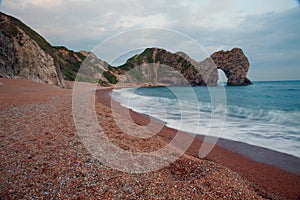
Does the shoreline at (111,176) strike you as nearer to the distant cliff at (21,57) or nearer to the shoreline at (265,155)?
the shoreline at (265,155)

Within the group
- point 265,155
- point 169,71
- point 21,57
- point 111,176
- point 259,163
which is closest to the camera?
point 111,176

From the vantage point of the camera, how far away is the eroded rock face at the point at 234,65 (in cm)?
8444

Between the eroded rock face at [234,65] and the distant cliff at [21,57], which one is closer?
the distant cliff at [21,57]

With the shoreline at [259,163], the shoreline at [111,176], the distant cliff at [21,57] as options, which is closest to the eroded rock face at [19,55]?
the distant cliff at [21,57]

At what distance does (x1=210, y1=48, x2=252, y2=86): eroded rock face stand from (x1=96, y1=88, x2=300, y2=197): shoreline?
89180 millimetres

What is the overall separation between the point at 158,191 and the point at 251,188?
5.56 feet

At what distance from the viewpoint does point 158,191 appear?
2814 mm

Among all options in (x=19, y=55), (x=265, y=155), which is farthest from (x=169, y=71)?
(x=265, y=155)

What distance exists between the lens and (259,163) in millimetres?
4344

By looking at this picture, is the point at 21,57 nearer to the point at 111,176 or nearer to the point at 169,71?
the point at 111,176

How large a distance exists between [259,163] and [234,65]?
90249 millimetres

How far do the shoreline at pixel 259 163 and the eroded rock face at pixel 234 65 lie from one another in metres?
89.2

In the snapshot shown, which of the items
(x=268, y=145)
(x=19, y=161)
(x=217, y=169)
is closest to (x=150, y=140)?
(x=217, y=169)

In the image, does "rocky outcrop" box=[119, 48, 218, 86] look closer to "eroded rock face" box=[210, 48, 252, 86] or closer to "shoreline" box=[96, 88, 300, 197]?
"eroded rock face" box=[210, 48, 252, 86]
